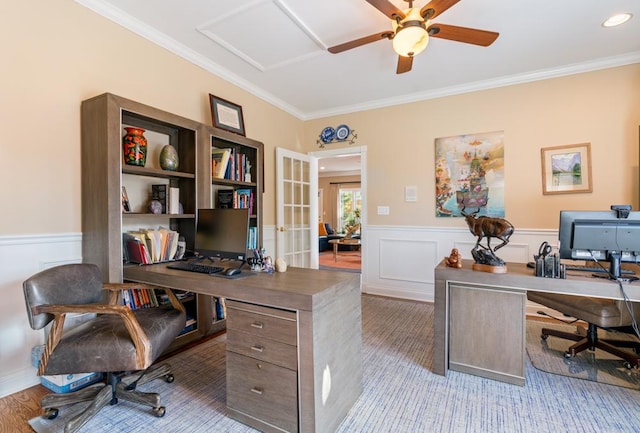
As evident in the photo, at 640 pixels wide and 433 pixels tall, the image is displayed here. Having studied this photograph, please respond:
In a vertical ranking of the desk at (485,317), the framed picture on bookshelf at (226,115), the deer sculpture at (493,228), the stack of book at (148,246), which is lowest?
the desk at (485,317)

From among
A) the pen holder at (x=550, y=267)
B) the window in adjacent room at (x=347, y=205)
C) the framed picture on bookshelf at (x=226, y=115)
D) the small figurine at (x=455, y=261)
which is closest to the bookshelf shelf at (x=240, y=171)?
the framed picture on bookshelf at (x=226, y=115)

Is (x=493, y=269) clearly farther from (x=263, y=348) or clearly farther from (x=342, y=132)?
(x=342, y=132)

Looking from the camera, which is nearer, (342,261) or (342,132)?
(342,132)

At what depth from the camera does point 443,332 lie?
2113mm

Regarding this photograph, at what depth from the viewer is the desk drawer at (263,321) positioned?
1.45 metres

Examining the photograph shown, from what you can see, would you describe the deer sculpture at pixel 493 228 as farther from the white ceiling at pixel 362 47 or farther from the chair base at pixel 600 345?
the white ceiling at pixel 362 47

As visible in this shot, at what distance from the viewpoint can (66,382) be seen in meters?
1.84

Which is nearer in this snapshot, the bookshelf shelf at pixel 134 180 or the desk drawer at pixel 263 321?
the desk drawer at pixel 263 321

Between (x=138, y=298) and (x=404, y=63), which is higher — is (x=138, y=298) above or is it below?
below

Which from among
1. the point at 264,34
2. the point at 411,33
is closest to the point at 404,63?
the point at 411,33

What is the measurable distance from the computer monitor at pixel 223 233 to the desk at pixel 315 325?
0.26m

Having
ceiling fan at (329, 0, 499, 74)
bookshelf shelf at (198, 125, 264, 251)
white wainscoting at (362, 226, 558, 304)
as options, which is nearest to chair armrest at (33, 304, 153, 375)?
bookshelf shelf at (198, 125, 264, 251)

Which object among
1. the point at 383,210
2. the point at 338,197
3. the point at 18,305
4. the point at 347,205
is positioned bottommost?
the point at 18,305

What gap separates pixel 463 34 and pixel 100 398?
127 inches
